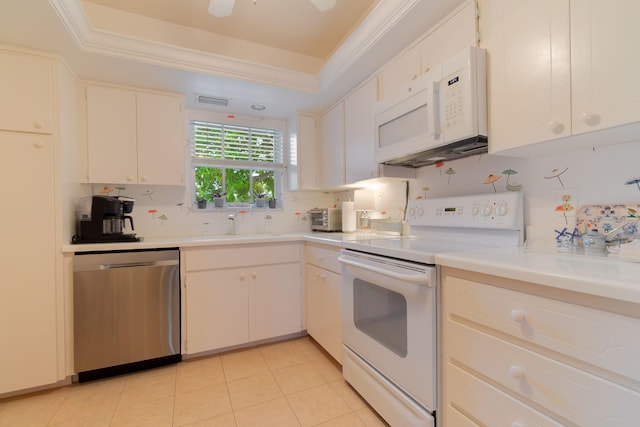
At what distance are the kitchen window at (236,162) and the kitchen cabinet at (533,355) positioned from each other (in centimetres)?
231

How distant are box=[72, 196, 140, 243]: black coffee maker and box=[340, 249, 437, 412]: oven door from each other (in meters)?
1.65

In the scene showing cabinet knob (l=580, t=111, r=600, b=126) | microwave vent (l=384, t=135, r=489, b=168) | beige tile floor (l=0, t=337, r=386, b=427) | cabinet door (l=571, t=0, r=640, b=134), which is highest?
cabinet door (l=571, t=0, r=640, b=134)

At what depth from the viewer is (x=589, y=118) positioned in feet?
3.14

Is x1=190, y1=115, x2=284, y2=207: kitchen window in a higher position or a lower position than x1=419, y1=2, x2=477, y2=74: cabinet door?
lower

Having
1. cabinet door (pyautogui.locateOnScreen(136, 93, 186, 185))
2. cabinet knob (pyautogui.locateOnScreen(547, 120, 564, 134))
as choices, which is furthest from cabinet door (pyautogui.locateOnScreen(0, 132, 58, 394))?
cabinet knob (pyautogui.locateOnScreen(547, 120, 564, 134))

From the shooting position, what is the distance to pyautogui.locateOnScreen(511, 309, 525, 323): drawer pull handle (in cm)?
87

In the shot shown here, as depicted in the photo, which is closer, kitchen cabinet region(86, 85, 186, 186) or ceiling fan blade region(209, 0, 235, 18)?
ceiling fan blade region(209, 0, 235, 18)

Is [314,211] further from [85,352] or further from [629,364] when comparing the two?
[629,364]

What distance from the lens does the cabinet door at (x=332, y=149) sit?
2.55 metres

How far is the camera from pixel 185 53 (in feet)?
6.49

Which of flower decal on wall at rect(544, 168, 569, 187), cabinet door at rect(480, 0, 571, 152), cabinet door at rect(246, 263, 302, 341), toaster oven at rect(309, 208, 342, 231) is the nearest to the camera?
cabinet door at rect(480, 0, 571, 152)

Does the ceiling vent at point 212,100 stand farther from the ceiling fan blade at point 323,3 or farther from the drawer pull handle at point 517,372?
the drawer pull handle at point 517,372

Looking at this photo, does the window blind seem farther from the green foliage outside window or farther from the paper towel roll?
the paper towel roll

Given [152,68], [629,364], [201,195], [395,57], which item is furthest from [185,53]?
[629,364]
